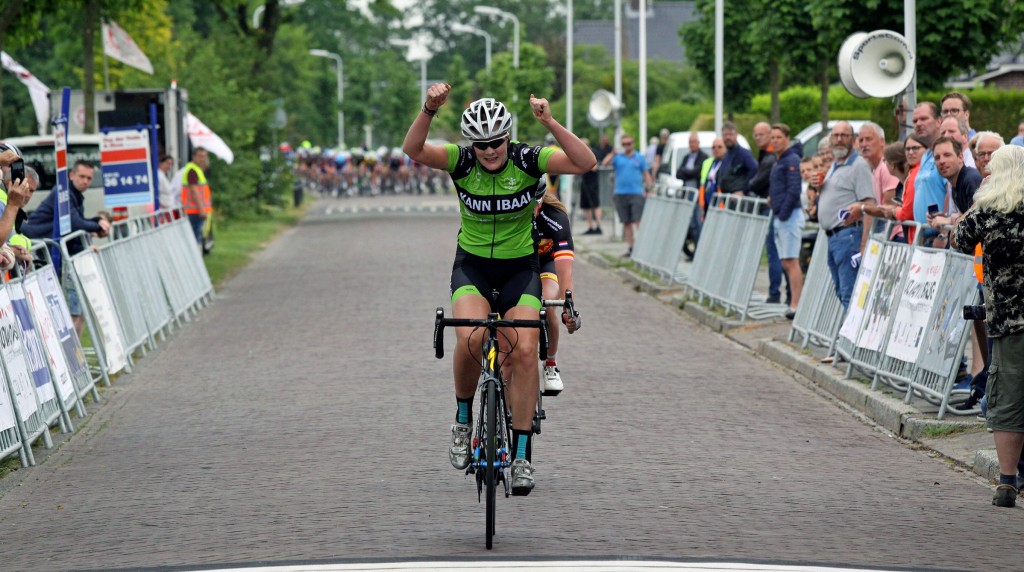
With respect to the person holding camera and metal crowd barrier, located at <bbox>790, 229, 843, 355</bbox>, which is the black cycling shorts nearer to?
the person holding camera

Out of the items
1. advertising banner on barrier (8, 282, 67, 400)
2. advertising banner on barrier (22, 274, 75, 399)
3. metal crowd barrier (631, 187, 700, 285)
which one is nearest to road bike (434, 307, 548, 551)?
advertising banner on barrier (8, 282, 67, 400)

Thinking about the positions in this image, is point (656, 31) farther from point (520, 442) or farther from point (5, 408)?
point (520, 442)

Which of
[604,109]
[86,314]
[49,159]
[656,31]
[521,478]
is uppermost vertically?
[656,31]

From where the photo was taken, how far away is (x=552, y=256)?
960cm

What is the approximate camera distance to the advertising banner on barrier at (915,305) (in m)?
11.0

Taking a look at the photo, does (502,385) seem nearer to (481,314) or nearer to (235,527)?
(481,314)

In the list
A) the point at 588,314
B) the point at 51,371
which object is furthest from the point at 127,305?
the point at 588,314

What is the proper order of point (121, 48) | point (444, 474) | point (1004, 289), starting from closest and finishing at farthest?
point (1004, 289) < point (444, 474) < point (121, 48)

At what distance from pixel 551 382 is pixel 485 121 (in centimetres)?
217

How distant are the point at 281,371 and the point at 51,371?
129 inches

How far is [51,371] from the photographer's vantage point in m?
10.9

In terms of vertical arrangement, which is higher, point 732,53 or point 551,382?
point 732,53

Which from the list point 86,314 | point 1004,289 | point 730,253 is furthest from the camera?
point 730,253

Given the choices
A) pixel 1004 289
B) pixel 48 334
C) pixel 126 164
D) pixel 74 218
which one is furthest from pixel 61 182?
pixel 1004 289
